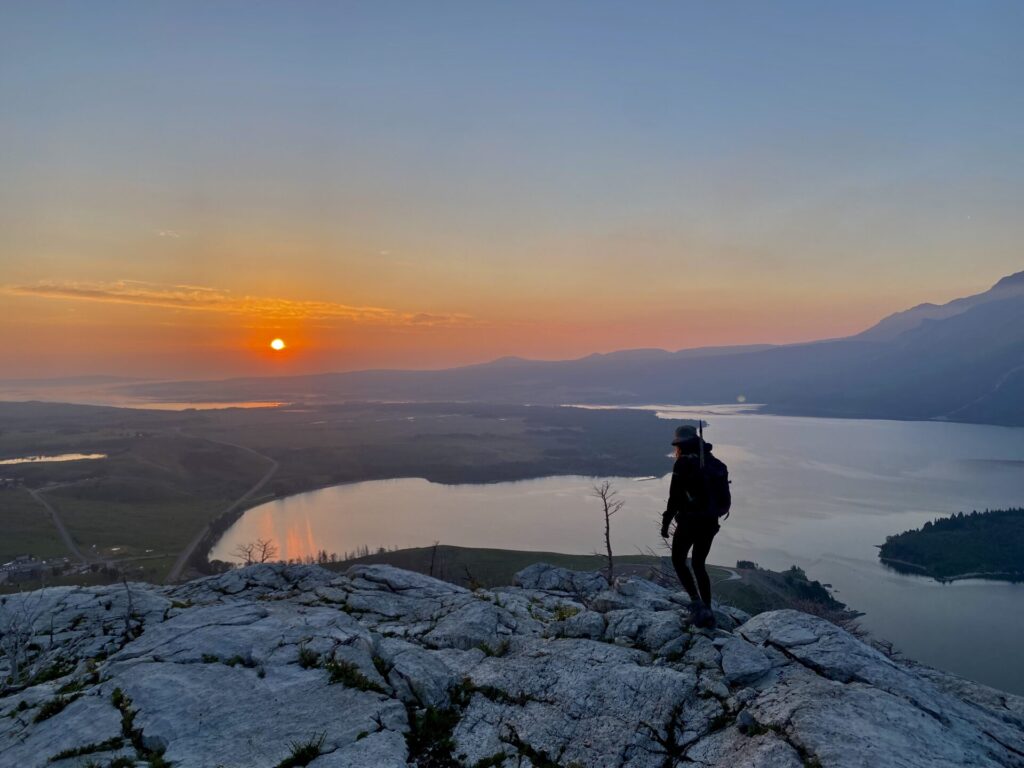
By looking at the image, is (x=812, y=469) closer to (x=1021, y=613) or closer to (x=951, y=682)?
(x=1021, y=613)

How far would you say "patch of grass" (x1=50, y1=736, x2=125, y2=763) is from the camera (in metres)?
7.78

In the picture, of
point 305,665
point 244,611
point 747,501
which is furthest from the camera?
point 747,501

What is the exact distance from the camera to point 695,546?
10680 millimetres

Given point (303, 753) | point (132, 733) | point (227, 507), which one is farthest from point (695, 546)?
point (227, 507)

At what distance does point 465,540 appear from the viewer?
323ft

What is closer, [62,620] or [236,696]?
[236,696]

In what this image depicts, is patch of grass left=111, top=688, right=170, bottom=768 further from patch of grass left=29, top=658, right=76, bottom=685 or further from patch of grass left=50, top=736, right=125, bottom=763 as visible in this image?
patch of grass left=29, top=658, right=76, bottom=685

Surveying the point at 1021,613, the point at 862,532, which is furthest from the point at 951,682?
the point at 862,532

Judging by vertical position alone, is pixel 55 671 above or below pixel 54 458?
above

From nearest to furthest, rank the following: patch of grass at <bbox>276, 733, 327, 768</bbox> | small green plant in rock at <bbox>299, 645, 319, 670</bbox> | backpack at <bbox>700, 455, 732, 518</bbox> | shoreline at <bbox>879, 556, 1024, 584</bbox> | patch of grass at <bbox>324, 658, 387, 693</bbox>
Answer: patch of grass at <bbox>276, 733, 327, 768</bbox>
patch of grass at <bbox>324, 658, 387, 693</bbox>
small green plant in rock at <bbox>299, 645, 319, 670</bbox>
backpack at <bbox>700, 455, 732, 518</bbox>
shoreline at <bbox>879, 556, 1024, 584</bbox>

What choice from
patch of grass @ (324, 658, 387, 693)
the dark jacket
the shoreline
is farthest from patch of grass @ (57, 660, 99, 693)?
the shoreline

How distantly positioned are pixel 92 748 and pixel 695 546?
9.97 meters

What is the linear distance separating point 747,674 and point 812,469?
164 meters

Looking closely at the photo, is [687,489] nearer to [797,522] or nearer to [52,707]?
[52,707]
